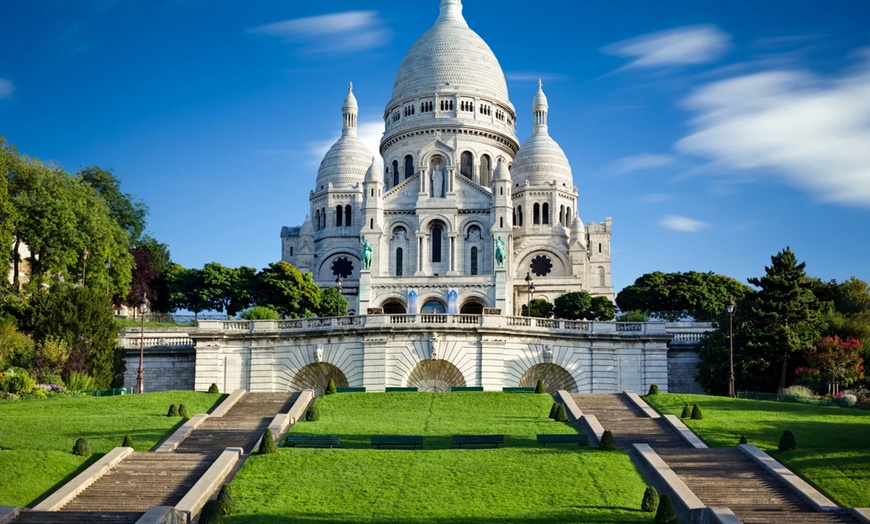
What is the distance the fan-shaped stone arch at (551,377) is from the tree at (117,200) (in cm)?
4896

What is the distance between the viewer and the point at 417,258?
9994 centimetres

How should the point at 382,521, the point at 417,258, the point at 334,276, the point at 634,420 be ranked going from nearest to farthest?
the point at 382,521 → the point at 634,420 → the point at 417,258 → the point at 334,276

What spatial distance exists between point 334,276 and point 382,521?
82.5 metres

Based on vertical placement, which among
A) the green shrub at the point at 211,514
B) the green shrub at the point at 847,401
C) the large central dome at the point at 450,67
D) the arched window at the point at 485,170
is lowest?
the green shrub at the point at 211,514

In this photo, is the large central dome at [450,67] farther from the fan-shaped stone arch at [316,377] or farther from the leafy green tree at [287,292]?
the fan-shaped stone arch at [316,377]

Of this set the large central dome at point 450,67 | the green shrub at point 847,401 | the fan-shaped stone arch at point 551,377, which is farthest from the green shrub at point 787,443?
the large central dome at point 450,67

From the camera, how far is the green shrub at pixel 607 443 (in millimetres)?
35000

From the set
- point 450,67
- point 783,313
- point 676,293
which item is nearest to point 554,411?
point 783,313

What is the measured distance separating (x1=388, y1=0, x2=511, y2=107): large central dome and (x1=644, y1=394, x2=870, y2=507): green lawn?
2801 inches

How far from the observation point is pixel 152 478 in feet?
106

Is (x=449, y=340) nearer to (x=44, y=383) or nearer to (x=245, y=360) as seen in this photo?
(x=245, y=360)

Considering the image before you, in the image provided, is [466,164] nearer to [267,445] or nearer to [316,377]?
[316,377]

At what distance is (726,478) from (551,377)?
21.8m

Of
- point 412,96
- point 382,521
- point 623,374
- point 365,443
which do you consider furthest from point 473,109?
point 382,521
